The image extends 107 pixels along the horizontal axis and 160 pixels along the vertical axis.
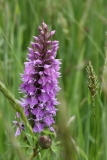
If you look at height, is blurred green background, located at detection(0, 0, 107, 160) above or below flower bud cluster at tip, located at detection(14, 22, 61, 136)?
above

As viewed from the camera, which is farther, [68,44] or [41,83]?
[68,44]

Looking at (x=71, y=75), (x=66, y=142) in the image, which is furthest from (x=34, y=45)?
(x=71, y=75)

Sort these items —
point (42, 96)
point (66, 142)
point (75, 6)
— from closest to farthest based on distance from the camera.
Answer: point (66, 142) → point (42, 96) → point (75, 6)

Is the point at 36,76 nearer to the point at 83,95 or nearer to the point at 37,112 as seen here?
the point at 37,112

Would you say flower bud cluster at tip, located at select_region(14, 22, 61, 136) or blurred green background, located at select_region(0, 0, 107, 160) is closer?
flower bud cluster at tip, located at select_region(14, 22, 61, 136)

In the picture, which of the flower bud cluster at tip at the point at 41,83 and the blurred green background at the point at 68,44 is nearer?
the flower bud cluster at tip at the point at 41,83

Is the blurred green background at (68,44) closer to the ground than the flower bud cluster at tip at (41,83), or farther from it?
farther from it

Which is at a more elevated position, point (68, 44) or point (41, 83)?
point (68, 44)

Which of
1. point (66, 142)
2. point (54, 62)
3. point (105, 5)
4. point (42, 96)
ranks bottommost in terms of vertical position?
point (66, 142)
